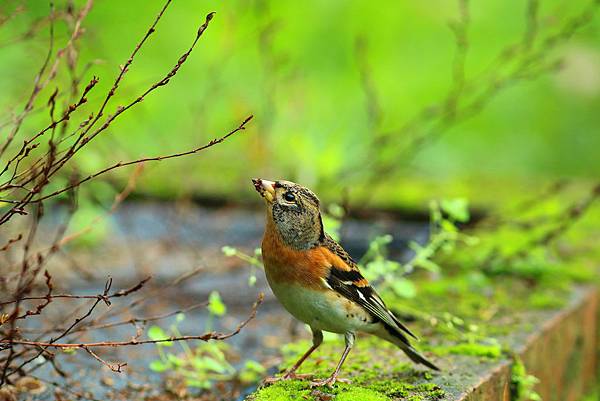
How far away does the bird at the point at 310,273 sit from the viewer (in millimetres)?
3467

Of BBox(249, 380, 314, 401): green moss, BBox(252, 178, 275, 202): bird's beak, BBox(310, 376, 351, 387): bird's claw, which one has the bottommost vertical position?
BBox(249, 380, 314, 401): green moss

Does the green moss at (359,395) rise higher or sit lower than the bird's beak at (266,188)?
lower

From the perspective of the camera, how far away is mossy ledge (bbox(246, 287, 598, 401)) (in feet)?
11.3

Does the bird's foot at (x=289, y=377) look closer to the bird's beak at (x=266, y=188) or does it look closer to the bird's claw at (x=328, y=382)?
the bird's claw at (x=328, y=382)

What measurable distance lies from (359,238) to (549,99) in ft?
17.5

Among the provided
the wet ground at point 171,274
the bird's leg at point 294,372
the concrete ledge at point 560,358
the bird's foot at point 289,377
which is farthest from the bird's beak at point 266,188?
the concrete ledge at point 560,358

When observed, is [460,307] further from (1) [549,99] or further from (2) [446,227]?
(1) [549,99]

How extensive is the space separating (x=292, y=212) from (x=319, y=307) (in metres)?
0.38

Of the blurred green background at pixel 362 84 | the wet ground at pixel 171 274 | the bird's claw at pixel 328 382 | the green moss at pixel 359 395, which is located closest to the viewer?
the green moss at pixel 359 395

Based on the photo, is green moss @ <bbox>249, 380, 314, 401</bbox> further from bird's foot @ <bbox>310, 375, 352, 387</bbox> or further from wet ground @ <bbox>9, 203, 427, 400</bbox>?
wet ground @ <bbox>9, 203, 427, 400</bbox>

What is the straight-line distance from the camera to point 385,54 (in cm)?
1109

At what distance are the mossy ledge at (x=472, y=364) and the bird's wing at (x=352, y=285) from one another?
0.78 ft

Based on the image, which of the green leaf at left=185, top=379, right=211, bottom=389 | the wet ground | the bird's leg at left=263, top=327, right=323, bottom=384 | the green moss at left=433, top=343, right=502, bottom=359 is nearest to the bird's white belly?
the bird's leg at left=263, top=327, right=323, bottom=384

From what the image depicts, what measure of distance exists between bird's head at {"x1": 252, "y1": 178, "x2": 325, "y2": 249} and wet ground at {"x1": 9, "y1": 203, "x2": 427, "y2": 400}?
36.0 inches
